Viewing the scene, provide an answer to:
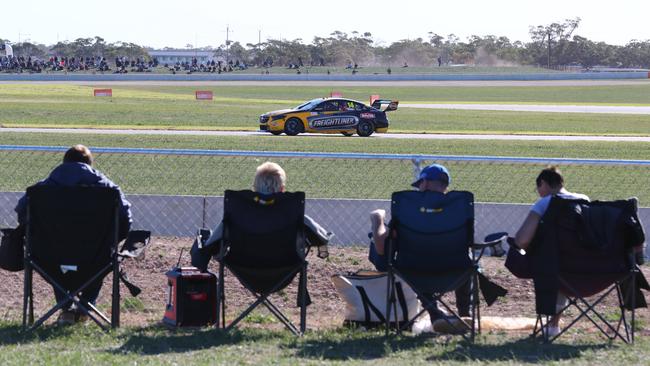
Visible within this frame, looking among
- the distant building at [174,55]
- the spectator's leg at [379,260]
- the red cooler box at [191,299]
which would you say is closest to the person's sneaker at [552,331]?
the spectator's leg at [379,260]

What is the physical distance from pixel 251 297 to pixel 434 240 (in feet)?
6.98

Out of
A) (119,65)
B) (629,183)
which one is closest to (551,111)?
(629,183)

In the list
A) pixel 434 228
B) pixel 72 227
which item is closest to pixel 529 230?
pixel 434 228

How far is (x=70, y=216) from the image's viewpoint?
688 cm

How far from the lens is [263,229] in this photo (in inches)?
276

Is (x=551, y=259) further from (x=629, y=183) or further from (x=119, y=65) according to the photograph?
(x=119, y=65)

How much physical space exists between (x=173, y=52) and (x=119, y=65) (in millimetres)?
99579

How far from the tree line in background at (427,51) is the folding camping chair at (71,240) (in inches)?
4645

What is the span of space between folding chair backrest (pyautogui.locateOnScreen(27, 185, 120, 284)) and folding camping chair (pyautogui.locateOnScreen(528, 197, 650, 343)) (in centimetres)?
279

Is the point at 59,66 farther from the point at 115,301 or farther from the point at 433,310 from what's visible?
the point at 433,310

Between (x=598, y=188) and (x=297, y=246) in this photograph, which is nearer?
(x=297, y=246)

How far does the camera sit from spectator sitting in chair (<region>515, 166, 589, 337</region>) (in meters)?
6.91

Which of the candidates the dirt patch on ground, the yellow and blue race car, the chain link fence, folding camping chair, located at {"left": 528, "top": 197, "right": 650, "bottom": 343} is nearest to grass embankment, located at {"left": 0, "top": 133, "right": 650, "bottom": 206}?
the chain link fence

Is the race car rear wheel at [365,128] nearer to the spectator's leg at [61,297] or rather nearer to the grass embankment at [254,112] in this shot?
the grass embankment at [254,112]
